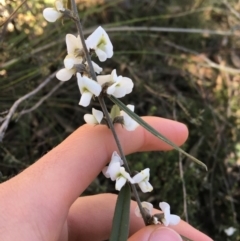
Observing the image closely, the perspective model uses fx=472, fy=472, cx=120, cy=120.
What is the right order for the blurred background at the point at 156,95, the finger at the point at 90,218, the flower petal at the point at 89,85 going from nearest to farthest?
the flower petal at the point at 89,85, the finger at the point at 90,218, the blurred background at the point at 156,95

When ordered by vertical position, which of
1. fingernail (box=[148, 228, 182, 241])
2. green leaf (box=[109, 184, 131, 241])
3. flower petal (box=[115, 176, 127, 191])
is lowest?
fingernail (box=[148, 228, 182, 241])

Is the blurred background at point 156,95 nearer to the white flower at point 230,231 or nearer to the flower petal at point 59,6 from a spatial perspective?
the white flower at point 230,231

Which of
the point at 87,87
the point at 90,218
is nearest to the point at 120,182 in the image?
the point at 87,87

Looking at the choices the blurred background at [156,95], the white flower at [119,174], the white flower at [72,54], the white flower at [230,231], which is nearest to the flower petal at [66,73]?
the white flower at [72,54]

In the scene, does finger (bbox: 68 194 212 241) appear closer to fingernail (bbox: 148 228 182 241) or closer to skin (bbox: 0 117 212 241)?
skin (bbox: 0 117 212 241)

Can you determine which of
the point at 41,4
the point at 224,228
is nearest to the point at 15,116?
the point at 41,4

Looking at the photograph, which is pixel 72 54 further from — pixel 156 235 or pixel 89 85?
pixel 156 235

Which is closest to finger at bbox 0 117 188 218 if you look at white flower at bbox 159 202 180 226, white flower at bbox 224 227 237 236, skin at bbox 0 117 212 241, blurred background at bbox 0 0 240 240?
skin at bbox 0 117 212 241
